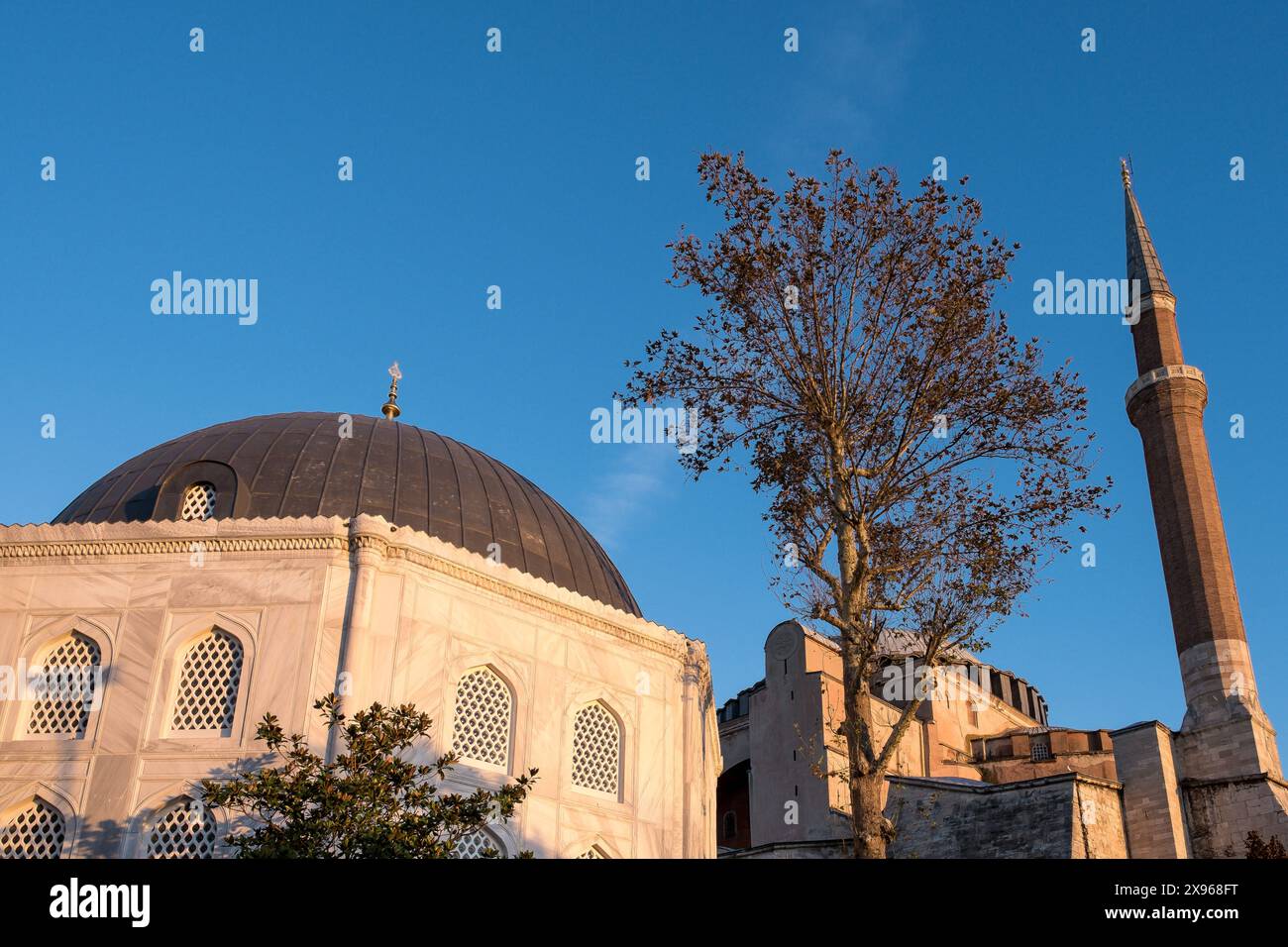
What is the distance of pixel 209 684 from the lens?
14891 millimetres

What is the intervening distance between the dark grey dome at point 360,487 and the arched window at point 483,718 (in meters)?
2.28

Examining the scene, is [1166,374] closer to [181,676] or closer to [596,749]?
[596,749]

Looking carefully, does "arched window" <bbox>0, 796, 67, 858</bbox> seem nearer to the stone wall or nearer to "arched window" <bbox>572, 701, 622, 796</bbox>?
"arched window" <bbox>572, 701, 622, 796</bbox>

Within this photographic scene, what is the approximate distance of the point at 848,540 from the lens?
45.0 feet

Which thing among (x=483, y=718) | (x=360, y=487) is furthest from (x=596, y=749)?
(x=360, y=487)

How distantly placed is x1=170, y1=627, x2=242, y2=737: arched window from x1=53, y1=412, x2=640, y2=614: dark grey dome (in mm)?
2220

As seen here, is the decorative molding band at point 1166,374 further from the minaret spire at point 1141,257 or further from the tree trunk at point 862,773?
the tree trunk at point 862,773

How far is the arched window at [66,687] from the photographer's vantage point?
14711mm

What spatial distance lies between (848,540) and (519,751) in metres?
5.95

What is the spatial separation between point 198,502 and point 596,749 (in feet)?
24.0

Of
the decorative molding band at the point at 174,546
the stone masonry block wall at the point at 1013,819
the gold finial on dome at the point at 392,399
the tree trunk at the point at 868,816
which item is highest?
the gold finial on dome at the point at 392,399

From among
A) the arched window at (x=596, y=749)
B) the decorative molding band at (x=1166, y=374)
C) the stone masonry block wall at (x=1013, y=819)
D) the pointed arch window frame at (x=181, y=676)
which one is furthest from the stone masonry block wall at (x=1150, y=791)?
the pointed arch window frame at (x=181, y=676)
